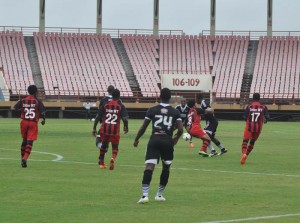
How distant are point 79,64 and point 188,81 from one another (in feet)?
37.2

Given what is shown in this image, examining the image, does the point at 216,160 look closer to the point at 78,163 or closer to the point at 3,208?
the point at 78,163

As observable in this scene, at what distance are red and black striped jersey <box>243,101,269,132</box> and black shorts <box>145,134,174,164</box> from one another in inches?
378

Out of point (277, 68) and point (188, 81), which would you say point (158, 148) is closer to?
point (188, 81)

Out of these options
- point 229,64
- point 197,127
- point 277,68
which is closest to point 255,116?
point 197,127

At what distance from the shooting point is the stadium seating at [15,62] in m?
74.6

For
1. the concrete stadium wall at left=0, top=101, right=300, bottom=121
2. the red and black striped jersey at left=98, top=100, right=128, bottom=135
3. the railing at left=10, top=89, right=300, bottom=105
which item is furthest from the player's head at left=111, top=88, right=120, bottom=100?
the railing at left=10, top=89, right=300, bottom=105

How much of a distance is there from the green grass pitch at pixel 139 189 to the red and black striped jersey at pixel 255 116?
3.44 ft

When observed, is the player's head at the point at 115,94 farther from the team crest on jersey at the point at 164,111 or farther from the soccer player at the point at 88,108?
the soccer player at the point at 88,108

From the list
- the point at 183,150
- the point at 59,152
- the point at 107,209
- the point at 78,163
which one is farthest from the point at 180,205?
the point at 183,150

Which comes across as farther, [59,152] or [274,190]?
[59,152]

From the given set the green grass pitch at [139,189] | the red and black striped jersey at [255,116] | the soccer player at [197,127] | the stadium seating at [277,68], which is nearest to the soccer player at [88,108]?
the stadium seating at [277,68]

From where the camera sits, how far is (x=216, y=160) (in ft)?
84.0

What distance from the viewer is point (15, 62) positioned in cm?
7850

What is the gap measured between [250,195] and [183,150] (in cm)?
1471
